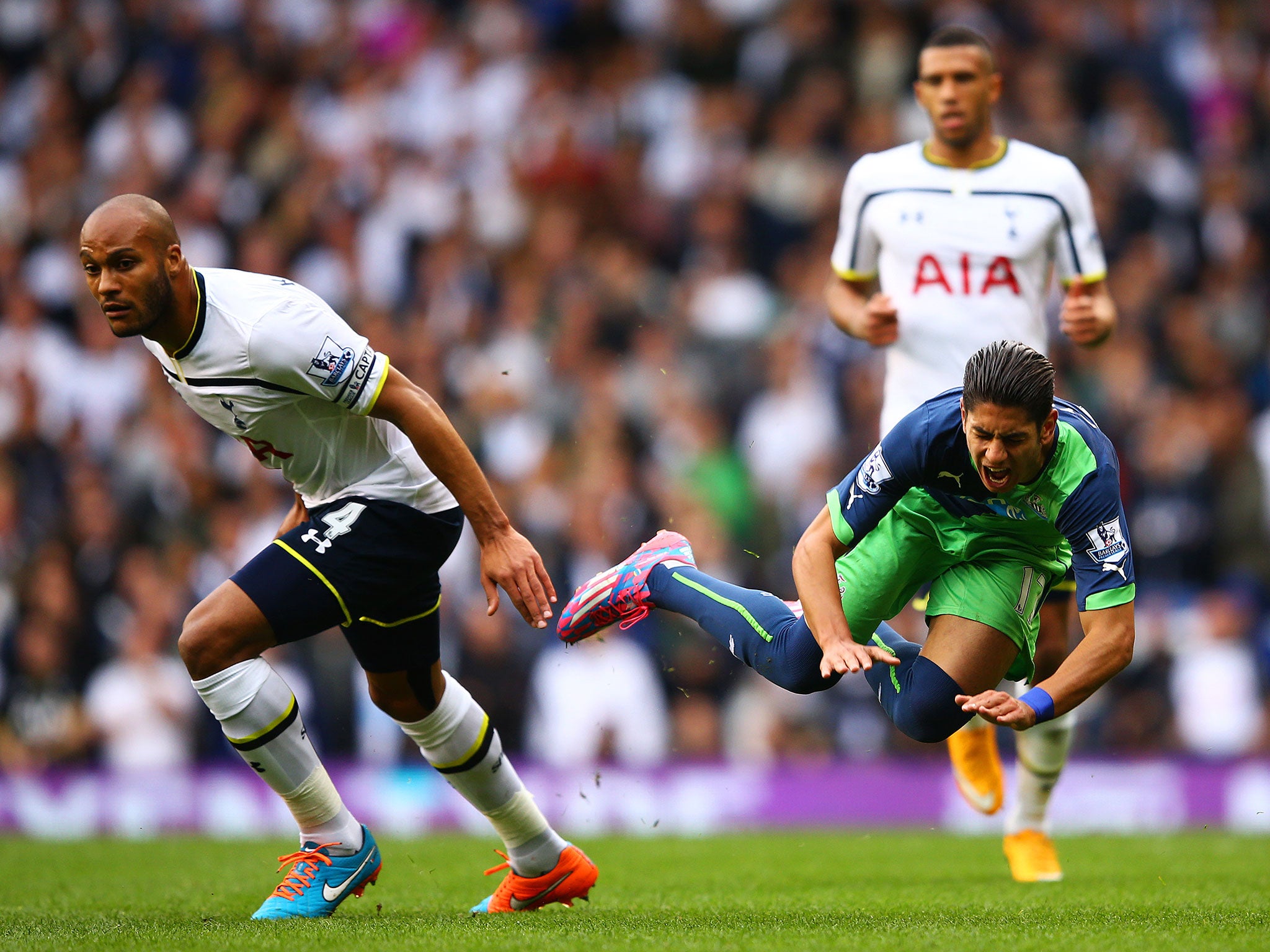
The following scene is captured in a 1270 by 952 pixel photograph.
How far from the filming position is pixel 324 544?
5.32 m

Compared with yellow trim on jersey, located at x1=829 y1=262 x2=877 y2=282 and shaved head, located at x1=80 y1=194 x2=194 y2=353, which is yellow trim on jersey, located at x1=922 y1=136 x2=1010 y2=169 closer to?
yellow trim on jersey, located at x1=829 y1=262 x2=877 y2=282

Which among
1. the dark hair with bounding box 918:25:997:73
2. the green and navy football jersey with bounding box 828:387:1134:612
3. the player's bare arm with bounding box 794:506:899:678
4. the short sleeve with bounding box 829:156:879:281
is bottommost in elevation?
the player's bare arm with bounding box 794:506:899:678

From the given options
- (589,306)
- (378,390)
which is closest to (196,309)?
(378,390)

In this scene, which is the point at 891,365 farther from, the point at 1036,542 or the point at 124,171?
the point at 124,171

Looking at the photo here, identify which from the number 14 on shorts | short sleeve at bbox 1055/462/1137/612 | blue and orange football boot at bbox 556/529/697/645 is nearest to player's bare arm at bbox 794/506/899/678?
short sleeve at bbox 1055/462/1137/612

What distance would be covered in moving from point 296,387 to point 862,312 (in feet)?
8.82

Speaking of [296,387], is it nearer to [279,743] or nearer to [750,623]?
[279,743]

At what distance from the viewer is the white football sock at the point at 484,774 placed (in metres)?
5.62

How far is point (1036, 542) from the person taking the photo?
219 inches

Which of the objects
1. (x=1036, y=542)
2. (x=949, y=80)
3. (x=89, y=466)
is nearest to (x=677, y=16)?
(x=89, y=466)

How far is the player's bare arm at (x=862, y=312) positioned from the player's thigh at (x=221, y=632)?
287cm

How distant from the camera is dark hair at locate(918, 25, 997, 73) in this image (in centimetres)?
663

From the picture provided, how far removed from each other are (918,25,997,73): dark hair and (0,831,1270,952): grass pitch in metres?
3.48

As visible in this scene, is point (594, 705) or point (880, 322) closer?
point (880, 322)
